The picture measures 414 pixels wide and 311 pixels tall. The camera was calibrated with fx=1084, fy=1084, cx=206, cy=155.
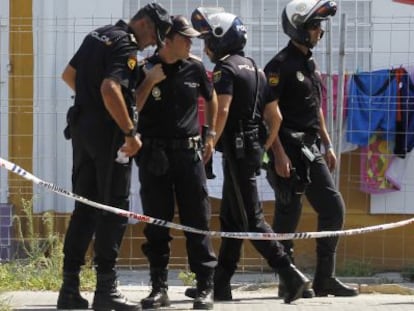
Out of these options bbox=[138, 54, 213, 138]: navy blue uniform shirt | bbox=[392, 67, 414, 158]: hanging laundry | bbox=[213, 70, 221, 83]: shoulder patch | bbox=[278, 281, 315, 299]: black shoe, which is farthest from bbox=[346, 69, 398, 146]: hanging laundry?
bbox=[138, 54, 213, 138]: navy blue uniform shirt

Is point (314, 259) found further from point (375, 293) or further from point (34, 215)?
point (34, 215)

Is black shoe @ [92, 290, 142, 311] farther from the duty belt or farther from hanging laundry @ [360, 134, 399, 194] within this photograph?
hanging laundry @ [360, 134, 399, 194]

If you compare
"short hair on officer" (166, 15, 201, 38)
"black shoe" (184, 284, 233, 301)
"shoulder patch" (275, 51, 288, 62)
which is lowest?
"black shoe" (184, 284, 233, 301)

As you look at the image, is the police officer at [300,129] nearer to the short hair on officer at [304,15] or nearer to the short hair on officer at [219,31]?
the short hair on officer at [304,15]

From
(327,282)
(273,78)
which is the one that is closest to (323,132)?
(273,78)

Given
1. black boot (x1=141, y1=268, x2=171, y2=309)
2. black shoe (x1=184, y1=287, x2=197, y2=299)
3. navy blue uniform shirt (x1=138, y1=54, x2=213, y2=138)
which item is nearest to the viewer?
navy blue uniform shirt (x1=138, y1=54, x2=213, y2=138)

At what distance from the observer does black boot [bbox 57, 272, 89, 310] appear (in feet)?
23.3

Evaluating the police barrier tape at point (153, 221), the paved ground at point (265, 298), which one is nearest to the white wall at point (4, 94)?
the paved ground at point (265, 298)

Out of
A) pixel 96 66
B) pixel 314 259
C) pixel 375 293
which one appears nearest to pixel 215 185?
pixel 314 259

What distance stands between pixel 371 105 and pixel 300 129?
90.1 inches

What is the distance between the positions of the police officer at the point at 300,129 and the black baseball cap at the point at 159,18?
113 cm

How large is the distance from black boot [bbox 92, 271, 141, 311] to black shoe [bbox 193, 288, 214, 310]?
0.48 meters

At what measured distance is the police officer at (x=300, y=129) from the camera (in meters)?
7.75

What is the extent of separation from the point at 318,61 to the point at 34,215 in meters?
3.05
